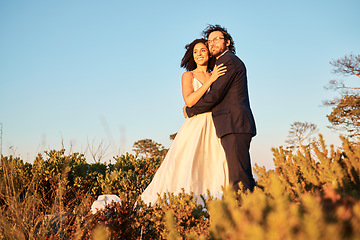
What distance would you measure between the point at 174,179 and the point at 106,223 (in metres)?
1.77

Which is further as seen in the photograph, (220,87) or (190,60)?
(190,60)

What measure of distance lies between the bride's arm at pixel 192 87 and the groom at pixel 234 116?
112 millimetres

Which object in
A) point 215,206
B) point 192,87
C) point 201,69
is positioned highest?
point 201,69

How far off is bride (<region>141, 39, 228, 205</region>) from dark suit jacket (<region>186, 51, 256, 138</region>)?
0.52 feet

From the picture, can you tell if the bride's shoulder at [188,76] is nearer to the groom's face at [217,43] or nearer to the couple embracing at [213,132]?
the couple embracing at [213,132]

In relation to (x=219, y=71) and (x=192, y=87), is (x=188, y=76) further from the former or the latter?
(x=219, y=71)

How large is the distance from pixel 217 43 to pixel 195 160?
2098 millimetres

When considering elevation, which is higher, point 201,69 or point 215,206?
point 201,69

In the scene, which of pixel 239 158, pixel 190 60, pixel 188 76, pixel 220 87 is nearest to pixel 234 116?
pixel 220 87

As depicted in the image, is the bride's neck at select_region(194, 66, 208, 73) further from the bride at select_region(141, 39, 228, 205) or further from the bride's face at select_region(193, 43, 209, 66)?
the bride at select_region(141, 39, 228, 205)

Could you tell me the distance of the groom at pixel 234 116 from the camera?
14.2ft

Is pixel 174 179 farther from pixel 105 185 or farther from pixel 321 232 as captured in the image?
pixel 321 232

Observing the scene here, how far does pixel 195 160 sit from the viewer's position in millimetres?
4918

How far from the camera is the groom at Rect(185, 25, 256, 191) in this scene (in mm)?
4332
